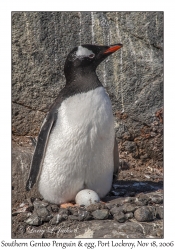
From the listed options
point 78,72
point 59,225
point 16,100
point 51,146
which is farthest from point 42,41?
point 59,225

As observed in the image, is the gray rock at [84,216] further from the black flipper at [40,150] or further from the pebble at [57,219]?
the black flipper at [40,150]

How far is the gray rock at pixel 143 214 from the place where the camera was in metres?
3.57

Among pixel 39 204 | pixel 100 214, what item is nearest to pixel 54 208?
pixel 39 204

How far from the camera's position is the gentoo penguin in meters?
3.86

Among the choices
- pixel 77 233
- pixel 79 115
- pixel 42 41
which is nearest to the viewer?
pixel 77 233

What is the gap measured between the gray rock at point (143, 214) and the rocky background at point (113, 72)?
3.94 ft

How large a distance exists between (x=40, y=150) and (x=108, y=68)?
140 centimetres

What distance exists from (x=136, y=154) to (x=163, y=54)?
1.00 meters

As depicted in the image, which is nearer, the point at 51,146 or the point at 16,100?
the point at 51,146

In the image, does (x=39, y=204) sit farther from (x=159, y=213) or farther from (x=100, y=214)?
(x=159, y=213)

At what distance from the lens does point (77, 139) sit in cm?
385

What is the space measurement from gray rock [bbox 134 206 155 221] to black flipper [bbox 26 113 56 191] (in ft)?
2.82

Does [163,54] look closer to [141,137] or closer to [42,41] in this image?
[141,137]

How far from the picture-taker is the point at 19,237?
12.0 ft
